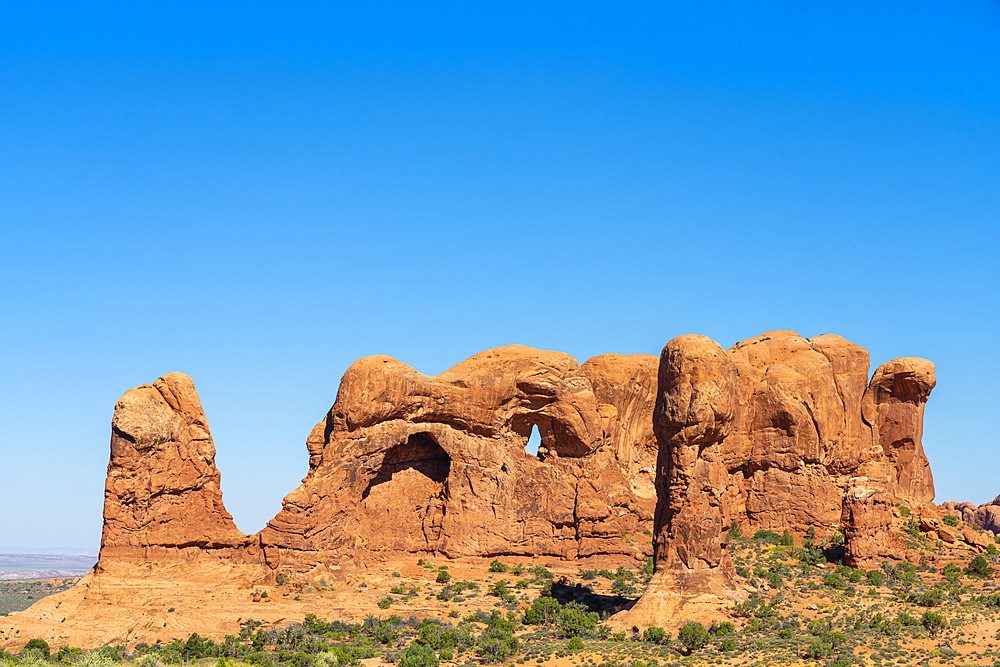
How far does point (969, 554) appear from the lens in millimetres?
54250

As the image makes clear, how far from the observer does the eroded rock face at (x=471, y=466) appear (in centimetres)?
5031

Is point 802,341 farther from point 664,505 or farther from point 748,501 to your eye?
point 664,505

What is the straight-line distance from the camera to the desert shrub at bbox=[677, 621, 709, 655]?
39000 millimetres

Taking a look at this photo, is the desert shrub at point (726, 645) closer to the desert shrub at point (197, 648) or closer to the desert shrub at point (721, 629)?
the desert shrub at point (721, 629)

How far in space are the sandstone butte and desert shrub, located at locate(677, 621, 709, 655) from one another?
1479mm

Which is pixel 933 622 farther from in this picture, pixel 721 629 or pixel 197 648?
pixel 197 648

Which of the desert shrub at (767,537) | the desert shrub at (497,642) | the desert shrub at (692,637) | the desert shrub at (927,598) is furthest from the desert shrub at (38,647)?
the desert shrub at (927,598)

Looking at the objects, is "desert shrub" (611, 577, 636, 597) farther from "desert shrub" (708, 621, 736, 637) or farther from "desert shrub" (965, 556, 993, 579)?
"desert shrub" (965, 556, 993, 579)

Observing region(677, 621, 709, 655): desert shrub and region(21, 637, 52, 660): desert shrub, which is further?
region(21, 637, 52, 660): desert shrub

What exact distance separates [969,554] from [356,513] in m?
30.8

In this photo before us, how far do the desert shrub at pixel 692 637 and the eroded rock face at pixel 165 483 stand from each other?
68.3ft

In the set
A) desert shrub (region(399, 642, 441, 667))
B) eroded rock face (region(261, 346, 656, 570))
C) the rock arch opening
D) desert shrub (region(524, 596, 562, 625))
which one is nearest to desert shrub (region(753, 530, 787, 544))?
eroded rock face (region(261, 346, 656, 570))

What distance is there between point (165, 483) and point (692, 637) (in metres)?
24.1

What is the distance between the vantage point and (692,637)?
128 ft
